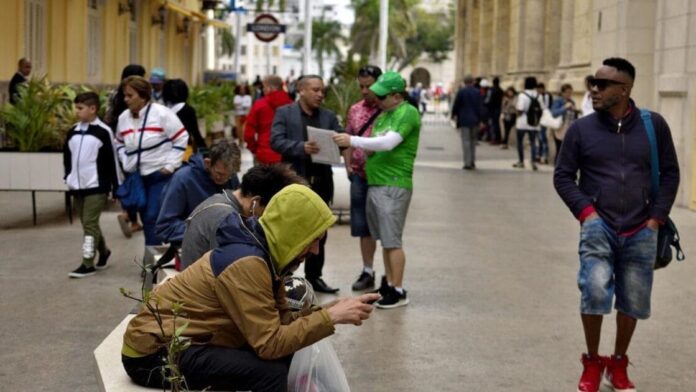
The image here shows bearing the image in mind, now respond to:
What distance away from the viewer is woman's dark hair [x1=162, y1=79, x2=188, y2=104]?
12.1 m

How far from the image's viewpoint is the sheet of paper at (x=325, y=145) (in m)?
9.14

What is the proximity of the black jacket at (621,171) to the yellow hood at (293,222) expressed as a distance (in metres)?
2.43

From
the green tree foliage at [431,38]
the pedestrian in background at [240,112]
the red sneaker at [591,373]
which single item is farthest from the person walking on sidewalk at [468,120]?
the green tree foliage at [431,38]

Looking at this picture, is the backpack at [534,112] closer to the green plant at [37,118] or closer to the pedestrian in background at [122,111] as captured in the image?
the green plant at [37,118]

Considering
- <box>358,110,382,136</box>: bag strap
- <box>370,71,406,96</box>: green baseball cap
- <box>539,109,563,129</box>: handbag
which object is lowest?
<box>539,109,563,129</box>: handbag

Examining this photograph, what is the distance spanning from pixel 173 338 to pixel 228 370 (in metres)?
0.60

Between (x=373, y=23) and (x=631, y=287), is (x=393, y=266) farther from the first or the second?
(x=373, y=23)

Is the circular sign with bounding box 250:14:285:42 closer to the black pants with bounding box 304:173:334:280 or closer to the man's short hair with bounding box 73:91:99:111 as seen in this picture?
the man's short hair with bounding box 73:91:99:111

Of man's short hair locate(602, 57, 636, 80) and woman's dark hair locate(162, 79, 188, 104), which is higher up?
man's short hair locate(602, 57, 636, 80)

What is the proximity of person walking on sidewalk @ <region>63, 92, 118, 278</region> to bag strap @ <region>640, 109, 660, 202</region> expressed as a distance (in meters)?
5.09

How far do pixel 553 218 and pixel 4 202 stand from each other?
6913 mm

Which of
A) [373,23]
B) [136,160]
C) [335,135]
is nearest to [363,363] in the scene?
[335,135]

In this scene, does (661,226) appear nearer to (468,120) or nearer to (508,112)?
(468,120)

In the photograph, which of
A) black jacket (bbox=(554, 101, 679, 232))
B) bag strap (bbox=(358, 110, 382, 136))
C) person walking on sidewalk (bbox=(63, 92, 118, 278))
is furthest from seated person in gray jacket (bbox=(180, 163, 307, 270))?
person walking on sidewalk (bbox=(63, 92, 118, 278))
